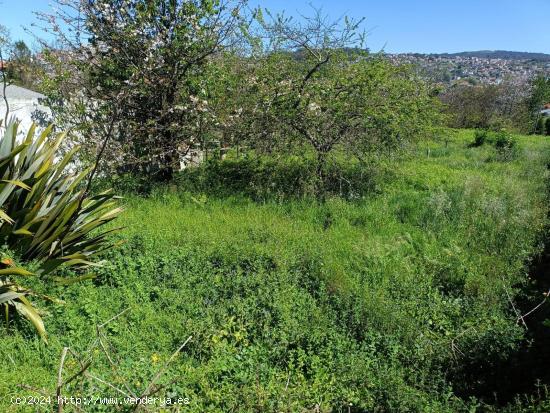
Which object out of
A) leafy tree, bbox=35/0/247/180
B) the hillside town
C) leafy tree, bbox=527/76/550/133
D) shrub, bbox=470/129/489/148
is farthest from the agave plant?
leafy tree, bbox=527/76/550/133

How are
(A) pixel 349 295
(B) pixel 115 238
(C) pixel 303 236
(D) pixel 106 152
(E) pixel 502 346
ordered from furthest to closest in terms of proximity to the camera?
(D) pixel 106 152
(C) pixel 303 236
(B) pixel 115 238
(A) pixel 349 295
(E) pixel 502 346

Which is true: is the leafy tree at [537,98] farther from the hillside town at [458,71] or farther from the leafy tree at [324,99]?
the leafy tree at [324,99]

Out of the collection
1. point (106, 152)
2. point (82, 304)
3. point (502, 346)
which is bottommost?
point (502, 346)

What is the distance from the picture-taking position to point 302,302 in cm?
458

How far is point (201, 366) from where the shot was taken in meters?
3.54

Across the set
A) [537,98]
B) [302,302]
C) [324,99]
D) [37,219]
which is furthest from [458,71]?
[37,219]

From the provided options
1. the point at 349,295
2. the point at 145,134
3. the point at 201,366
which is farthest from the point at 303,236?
the point at 145,134

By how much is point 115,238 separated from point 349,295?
Result: 9.49ft

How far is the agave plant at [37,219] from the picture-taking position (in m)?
3.78

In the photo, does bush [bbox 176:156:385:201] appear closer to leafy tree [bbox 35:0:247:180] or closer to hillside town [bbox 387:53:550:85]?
leafy tree [bbox 35:0:247:180]

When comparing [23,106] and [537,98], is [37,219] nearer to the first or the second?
[23,106]

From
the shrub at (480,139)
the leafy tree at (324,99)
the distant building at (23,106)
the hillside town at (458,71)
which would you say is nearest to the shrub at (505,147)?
the shrub at (480,139)

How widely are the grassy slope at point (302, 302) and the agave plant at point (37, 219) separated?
28cm

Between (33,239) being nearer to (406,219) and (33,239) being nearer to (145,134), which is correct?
(145,134)
